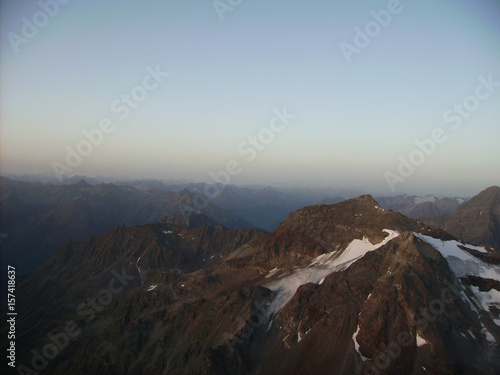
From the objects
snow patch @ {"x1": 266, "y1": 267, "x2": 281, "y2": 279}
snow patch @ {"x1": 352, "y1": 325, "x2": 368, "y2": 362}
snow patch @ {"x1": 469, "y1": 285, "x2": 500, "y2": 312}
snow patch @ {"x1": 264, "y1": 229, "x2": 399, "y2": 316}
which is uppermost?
snow patch @ {"x1": 266, "y1": 267, "x2": 281, "y2": 279}

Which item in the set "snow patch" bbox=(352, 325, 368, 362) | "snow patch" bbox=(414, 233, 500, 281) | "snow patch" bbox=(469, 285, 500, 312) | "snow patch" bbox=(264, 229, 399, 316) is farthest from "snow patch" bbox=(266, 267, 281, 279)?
"snow patch" bbox=(469, 285, 500, 312)

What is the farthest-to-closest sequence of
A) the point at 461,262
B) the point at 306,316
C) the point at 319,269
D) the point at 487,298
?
the point at 319,269 < the point at 461,262 < the point at 306,316 < the point at 487,298

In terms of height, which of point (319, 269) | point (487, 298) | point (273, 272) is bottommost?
point (487, 298)

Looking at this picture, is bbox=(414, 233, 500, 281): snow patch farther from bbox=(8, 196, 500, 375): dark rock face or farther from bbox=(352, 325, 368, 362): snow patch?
bbox=(352, 325, 368, 362): snow patch

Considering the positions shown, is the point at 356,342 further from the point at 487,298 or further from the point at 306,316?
the point at 487,298

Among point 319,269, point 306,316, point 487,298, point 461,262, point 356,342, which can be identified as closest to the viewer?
point 356,342

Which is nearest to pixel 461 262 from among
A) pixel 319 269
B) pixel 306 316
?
pixel 319 269

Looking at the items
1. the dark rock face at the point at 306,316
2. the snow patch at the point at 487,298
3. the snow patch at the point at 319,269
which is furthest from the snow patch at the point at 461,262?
the snow patch at the point at 319,269

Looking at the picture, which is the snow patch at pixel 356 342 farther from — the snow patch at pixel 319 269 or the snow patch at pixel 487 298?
the snow patch at pixel 487 298

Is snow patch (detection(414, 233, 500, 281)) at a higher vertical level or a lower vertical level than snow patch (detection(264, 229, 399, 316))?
lower
